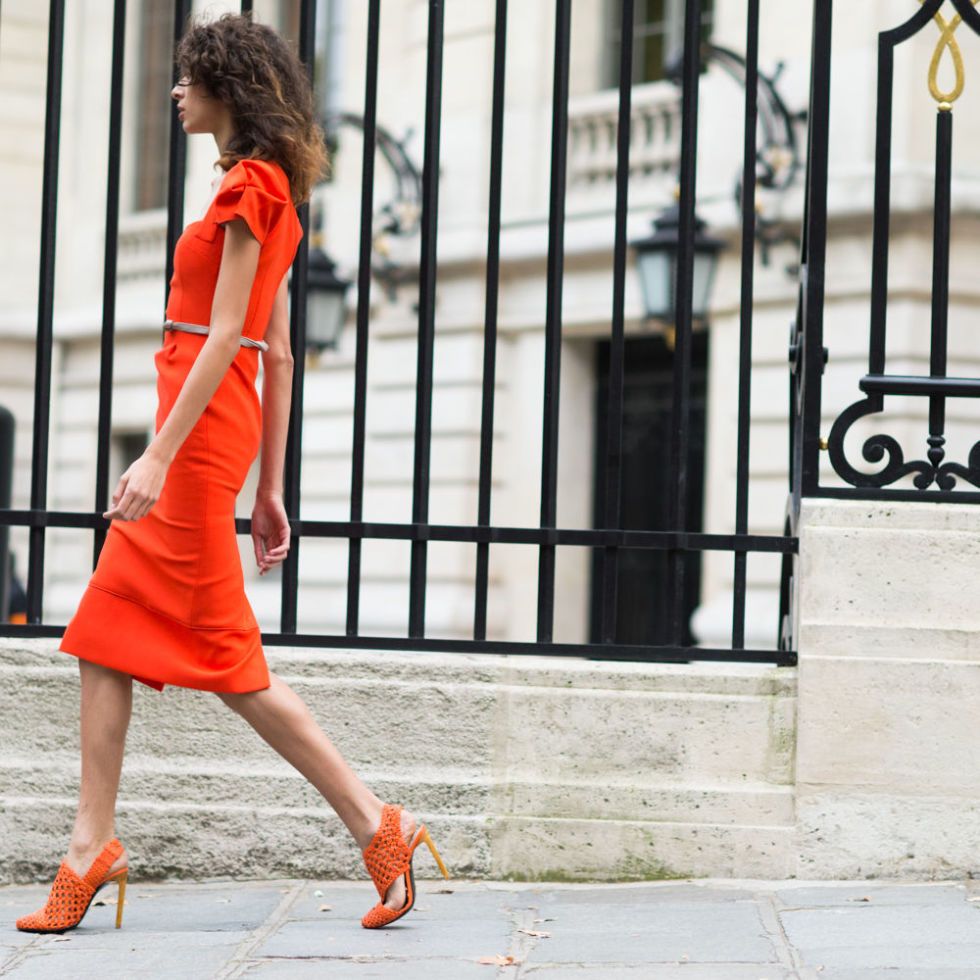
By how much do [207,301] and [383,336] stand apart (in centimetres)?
1220

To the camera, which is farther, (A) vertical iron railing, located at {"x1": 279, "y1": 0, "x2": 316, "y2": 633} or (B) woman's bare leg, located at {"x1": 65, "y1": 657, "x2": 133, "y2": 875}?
(A) vertical iron railing, located at {"x1": 279, "y1": 0, "x2": 316, "y2": 633}

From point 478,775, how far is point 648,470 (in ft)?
34.8

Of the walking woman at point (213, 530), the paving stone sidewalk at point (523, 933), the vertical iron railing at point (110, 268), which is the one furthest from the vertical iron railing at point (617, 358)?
the vertical iron railing at point (110, 268)

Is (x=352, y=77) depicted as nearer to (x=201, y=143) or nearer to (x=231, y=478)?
(x=201, y=143)

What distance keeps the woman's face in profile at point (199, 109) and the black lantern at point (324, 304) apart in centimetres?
924

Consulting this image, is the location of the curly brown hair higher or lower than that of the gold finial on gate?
lower

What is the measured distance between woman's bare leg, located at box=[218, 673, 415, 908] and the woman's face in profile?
120 centimetres

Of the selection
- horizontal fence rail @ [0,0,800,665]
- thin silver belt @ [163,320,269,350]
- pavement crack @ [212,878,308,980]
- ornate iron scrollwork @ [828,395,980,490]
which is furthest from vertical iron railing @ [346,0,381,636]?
ornate iron scrollwork @ [828,395,980,490]

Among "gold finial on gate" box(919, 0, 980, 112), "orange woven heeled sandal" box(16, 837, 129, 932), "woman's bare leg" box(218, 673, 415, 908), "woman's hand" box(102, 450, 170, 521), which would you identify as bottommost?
"orange woven heeled sandal" box(16, 837, 129, 932)

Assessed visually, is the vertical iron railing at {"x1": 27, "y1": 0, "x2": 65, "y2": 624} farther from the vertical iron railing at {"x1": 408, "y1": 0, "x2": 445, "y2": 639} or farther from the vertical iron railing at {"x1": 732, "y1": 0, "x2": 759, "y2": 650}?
the vertical iron railing at {"x1": 732, "y1": 0, "x2": 759, "y2": 650}

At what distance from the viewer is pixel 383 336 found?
52.7 ft

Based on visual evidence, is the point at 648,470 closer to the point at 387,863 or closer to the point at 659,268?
the point at 659,268

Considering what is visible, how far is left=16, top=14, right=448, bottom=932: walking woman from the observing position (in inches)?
152

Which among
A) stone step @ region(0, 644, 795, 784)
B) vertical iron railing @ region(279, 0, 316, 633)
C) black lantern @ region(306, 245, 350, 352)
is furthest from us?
black lantern @ region(306, 245, 350, 352)
